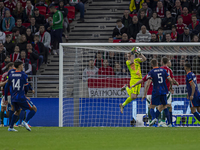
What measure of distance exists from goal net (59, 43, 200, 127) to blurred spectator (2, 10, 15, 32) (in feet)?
17.6

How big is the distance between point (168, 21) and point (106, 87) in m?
4.93

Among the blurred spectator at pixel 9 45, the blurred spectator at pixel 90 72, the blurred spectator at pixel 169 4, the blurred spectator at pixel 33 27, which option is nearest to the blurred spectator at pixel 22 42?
the blurred spectator at pixel 9 45

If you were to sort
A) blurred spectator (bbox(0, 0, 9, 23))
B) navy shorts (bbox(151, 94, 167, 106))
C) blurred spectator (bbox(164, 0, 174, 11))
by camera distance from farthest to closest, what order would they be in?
blurred spectator (bbox(0, 0, 9, 23)) < blurred spectator (bbox(164, 0, 174, 11)) < navy shorts (bbox(151, 94, 167, 106))

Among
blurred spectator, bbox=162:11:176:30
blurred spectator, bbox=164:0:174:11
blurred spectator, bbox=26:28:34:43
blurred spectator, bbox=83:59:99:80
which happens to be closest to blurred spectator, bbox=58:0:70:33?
blurred spectator, bbox=26:28:34:43

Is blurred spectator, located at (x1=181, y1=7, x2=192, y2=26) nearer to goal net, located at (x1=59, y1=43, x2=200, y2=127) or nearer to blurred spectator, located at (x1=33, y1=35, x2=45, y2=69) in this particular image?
goal net, located at (x1=59, y1=43, x2=200, y2=127)

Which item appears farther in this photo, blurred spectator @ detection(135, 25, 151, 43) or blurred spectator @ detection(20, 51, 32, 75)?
blurred spectator @ detection(135, 25, 151, 43)

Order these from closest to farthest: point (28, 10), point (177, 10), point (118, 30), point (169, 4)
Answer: point (118, 30) → point (177, 10) → point (169, 4) → point (28, 10)

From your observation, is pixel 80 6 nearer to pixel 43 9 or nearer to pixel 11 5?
pixel 43 9

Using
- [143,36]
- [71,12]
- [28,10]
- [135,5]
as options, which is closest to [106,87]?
[143,36]

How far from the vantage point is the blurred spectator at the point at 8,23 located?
61.1ft

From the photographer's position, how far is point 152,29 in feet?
57.5

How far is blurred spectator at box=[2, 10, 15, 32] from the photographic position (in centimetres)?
1861

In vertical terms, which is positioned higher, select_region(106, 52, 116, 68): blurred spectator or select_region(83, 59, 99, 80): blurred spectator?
select_region(106, 52, 116, 68): blurred spectator

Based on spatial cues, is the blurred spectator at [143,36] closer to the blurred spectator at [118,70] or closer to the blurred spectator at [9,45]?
the blurred spectator at [118,70]
